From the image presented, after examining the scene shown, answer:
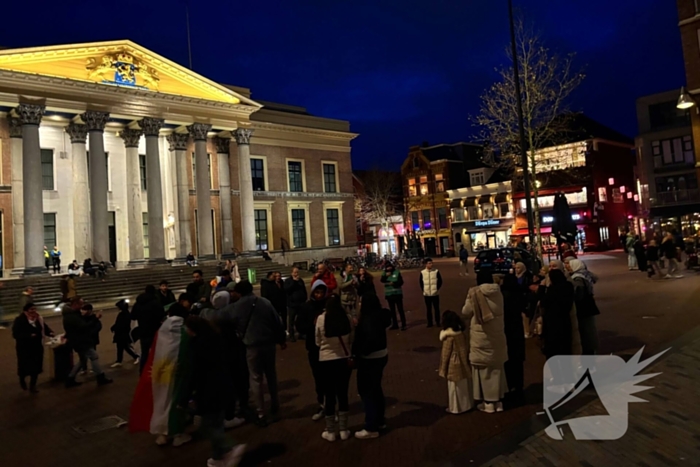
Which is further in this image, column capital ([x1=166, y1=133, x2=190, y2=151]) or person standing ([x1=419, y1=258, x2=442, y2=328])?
column capital ([x1=166, y1=133, x2=190, y2=151])

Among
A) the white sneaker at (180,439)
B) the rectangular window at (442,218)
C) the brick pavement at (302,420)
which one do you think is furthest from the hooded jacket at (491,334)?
the rectangular window at (442,218)

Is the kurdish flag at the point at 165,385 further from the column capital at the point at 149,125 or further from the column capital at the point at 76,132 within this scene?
the column capital at the point at 76,132

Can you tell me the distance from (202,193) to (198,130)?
4139 mm

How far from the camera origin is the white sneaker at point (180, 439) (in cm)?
588

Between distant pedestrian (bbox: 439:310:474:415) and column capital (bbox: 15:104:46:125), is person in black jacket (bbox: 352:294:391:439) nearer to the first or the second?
distant pedestrian (bbox: 439:310:474:415)

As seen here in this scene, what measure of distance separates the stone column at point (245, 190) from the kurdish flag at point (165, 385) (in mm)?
29114

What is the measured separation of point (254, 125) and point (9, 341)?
26.5 metres

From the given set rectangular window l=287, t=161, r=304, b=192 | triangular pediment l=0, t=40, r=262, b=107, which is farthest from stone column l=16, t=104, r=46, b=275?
rectangular window l=287, t=161, r=304, b=192

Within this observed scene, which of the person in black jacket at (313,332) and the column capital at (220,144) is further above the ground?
the column capital at (220,144)

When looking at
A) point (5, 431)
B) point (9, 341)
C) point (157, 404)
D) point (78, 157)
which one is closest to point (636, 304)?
point (157, 404)

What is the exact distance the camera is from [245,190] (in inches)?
1368

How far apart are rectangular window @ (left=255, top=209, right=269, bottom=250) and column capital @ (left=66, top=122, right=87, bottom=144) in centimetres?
1317

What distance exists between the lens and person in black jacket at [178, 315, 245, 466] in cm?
494

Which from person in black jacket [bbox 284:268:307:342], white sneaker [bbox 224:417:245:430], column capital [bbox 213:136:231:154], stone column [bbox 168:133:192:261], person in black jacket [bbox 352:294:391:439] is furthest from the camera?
column capital [bbox 213:136:231:154]
